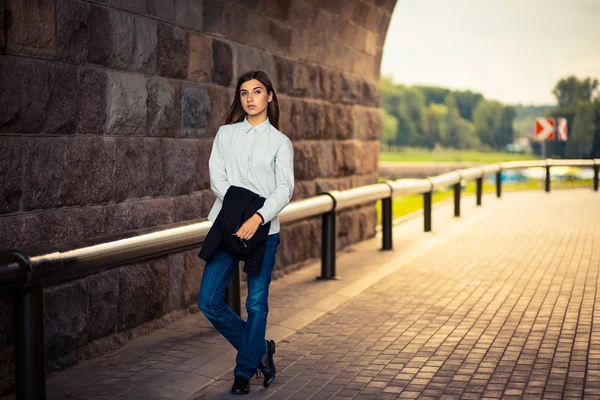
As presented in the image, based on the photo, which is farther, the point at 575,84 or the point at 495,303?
the point at 575,84

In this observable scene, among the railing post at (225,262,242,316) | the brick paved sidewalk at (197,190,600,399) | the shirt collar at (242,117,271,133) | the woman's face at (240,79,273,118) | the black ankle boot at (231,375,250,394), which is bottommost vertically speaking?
the brick paved sidewalk at (197,190,600,399)

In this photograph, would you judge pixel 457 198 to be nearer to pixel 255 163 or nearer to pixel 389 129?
pixel 255 163

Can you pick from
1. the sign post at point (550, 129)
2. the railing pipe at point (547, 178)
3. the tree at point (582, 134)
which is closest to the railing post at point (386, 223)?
the railing pipe at point (547, 178)

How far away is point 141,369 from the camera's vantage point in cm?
592

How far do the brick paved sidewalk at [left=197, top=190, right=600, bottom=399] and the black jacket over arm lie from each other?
744mm

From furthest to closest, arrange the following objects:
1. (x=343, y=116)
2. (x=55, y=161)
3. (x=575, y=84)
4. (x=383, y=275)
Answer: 1. (x=575, y=84)
2. (x=343, y=116)
3. (x=383, y=275)
4. (x=55, y=161)

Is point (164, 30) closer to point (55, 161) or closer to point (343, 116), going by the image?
point (55, 161)

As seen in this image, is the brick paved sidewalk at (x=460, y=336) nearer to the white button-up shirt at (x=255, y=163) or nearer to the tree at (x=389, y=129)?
the white button-up shirt at (x=255, y=163)

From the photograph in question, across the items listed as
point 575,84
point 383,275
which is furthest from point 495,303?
point 575,84

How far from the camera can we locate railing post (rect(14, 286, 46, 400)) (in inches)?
181

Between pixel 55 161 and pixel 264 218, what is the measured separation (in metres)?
1.42

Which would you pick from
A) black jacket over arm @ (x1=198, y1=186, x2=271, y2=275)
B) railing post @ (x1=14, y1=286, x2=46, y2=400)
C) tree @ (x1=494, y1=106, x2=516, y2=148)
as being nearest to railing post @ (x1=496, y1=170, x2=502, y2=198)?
black jacket over arm @ (x1=198, y1=186, x2=271, y2=275)

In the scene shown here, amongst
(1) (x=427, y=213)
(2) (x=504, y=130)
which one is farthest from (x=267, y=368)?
(2) (x=504, y=130)

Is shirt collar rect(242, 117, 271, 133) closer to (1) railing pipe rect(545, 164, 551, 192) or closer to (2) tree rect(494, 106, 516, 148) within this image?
(1) railing pipe rect(545, 164, 551, 192)
